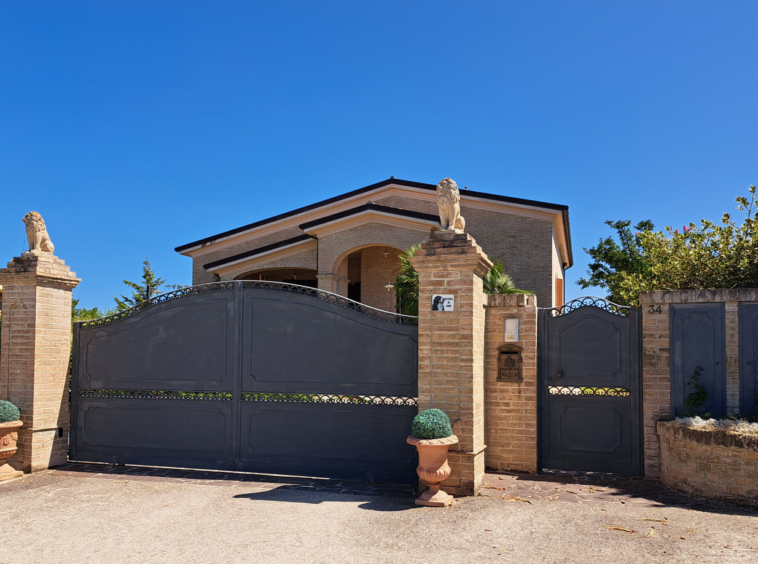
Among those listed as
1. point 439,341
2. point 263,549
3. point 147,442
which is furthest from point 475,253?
point 147,442

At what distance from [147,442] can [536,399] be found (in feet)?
17.1

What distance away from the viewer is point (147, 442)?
845 centimetres

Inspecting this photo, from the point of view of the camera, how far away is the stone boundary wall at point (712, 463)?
6223 millimetres

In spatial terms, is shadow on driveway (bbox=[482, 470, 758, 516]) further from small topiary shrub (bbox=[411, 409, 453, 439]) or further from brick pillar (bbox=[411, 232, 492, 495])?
small topiary shrub (bbox=[411, 409, 453, 439])

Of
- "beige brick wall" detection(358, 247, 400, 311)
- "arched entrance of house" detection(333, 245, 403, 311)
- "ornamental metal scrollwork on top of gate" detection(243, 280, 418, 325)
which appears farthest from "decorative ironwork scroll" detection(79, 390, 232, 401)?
"beige brick wall" detection(358, 247, 400, 311)

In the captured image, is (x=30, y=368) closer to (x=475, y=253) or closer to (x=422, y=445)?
(x=422, y=445)

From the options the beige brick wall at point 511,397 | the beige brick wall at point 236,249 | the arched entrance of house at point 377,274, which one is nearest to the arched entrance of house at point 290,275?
the beige brick wall at point 236,249

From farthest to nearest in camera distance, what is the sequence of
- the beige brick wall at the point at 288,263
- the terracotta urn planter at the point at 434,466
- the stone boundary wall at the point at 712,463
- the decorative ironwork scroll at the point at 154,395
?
the beige brick wall at the point at 288,263 < the decorative ironwork scroll at the point at 154,395 < the terracotta urn planter at the point at 434,466 < the stone boundary wall at the point at 712,463

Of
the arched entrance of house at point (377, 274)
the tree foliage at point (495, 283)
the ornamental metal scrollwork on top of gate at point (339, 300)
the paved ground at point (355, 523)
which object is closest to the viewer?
the paved ground at point (355, 523)

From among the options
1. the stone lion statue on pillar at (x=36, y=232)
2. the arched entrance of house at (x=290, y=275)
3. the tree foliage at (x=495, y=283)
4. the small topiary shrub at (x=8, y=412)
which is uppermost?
the arched entrance of house at (x=290, y=275)

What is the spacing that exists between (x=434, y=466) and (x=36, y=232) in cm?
625

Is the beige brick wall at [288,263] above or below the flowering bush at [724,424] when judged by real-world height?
above

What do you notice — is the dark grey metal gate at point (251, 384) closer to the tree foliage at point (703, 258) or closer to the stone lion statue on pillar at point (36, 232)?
the stone lion statue on pillar at point (36, 232)

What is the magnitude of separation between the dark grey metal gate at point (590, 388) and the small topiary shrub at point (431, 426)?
1.92 meters
